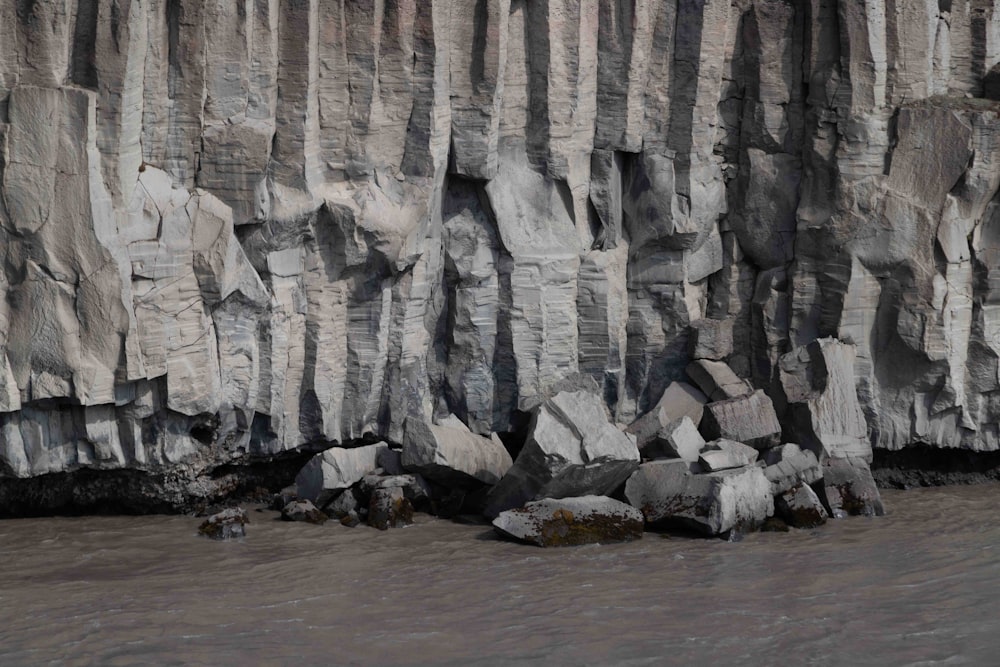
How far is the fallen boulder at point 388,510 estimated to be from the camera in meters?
16.2

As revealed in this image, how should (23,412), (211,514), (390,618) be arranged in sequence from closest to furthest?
1. (390,618)
2. (23,412)
3. (211,514)

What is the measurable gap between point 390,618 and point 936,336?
339 inches

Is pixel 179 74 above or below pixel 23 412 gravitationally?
above

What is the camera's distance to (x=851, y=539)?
1614 cm

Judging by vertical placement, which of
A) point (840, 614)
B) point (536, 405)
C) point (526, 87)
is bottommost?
point (840, 614)

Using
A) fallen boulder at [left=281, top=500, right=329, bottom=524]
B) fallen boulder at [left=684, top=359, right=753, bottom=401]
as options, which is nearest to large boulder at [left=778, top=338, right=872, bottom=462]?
fallen boulder at [left=684, top=359, right=753, bottom=401]

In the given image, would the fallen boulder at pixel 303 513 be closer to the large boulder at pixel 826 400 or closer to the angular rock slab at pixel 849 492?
the angular rock slab at pixel 849 492

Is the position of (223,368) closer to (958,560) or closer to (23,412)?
(23,412)

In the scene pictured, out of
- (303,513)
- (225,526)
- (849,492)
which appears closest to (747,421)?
(849,492)

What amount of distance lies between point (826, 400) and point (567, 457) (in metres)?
3.88

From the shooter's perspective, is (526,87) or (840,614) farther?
(526,87)

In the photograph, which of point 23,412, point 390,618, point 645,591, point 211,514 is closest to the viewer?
point 390,618

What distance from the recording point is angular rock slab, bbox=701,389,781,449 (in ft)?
58.5

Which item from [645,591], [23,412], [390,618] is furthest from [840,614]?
[23,412]
